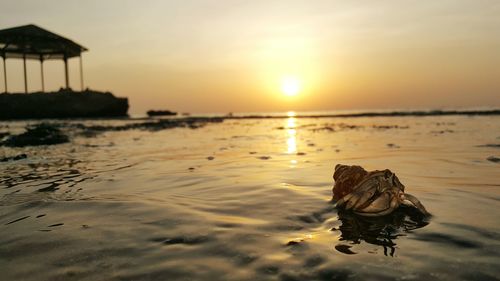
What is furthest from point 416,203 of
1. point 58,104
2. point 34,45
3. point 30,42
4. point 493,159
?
point 58,104

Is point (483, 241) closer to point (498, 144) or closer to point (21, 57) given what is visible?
point (498, 144)

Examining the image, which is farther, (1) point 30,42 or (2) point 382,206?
(1) point 30,42

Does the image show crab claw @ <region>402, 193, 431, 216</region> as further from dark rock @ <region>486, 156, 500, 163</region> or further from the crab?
dark rock @ <region>486, 156, 500, 163</region>

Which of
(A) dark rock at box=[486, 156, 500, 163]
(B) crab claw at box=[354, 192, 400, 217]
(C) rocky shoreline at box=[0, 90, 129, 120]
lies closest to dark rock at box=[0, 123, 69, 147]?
(B) crab claw at box=[354, 192, 400, 217]

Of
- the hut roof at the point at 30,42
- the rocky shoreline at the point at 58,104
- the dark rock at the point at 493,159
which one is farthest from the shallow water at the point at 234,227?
the rocky shoreline at the point at 58,104

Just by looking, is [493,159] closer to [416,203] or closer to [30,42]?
[416,203]

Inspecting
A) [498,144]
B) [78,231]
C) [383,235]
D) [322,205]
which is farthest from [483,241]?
[498,144]

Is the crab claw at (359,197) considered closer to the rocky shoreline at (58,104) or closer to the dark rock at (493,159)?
the dark rock at (493,159)

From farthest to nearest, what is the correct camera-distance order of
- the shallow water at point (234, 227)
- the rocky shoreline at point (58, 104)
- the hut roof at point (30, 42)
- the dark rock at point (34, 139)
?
1. the rocky shoreline at point (58, 104)
2. the hut roof at point (30, 42)
3. the dark rock at point (34, 139)
4. the shallow water at point (234, 227)
